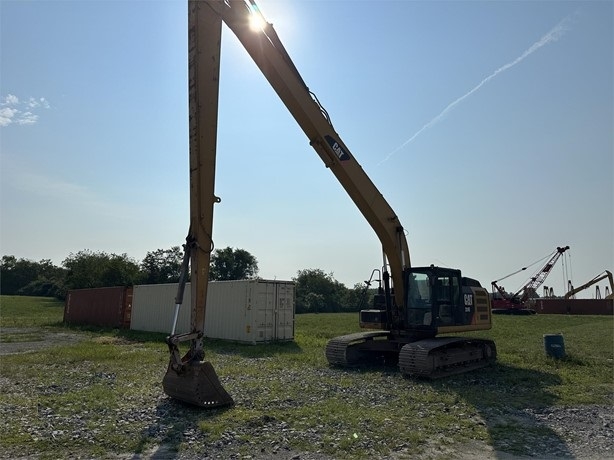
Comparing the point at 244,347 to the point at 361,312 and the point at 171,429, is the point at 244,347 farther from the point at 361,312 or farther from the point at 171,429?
the point at 171,429

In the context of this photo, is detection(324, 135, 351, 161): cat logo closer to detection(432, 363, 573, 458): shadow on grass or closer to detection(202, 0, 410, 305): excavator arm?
detection(202, 0, 410, 305): excavator arm

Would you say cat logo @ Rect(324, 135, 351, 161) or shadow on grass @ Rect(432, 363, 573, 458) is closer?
shadow on grass @ Rect(432, 363, 573, 458)

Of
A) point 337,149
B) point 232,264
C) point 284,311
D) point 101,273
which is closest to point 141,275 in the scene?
point 101,273

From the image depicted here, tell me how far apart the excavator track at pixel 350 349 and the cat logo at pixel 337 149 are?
4886 mm

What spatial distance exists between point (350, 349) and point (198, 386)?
611 centimetres

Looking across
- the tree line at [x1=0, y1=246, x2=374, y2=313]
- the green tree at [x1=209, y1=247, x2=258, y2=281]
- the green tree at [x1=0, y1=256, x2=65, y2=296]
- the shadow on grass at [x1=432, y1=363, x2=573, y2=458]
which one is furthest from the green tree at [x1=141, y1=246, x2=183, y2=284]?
the shadow on grass at [x1=432, y1=363, x2=573, y2=458]

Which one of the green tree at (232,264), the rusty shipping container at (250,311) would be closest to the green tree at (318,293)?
the green tree at (232,264)

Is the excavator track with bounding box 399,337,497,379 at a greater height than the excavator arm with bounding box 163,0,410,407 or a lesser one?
lesser

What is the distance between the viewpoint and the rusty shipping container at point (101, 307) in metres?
27.6

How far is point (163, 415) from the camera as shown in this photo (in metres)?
6.90

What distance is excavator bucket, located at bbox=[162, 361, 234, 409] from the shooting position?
704 centimetres

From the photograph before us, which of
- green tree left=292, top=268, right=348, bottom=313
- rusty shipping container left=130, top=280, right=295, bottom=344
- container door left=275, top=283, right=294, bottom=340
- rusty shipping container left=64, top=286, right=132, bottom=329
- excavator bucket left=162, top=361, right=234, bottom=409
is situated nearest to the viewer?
excavator bucket left=162, top=361, right=234, bottom=409

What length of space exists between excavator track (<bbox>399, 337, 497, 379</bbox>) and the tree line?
21.4 m

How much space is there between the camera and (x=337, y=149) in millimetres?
10953
